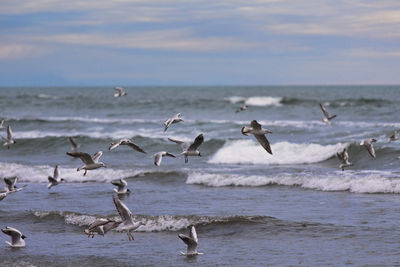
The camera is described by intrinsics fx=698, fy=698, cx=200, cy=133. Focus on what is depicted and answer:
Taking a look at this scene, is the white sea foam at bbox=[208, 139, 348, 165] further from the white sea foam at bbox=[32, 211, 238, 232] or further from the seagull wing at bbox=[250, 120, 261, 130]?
the seagull wing at bbox=[250, 120, 261, 130]

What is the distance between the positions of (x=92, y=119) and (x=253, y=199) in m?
31.1

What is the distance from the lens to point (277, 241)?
39.4 feet

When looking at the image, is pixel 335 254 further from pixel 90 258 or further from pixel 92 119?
pixel 92 119

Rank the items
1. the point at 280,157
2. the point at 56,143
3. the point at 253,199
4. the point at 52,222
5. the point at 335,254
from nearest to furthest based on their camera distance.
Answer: the point at 335,254
the point at 52,222
the point at 253,199
the point at 280,157
the point at 56,143

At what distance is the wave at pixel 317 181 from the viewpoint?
16.6 m

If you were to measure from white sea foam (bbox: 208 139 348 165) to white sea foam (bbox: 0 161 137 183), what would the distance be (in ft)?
15.2

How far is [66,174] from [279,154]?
798 cm

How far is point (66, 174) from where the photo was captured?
21375mm

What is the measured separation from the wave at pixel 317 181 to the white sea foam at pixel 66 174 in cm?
255

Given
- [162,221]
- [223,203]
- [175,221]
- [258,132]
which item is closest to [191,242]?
[175,221]

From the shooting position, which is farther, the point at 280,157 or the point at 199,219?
the point at 280,157

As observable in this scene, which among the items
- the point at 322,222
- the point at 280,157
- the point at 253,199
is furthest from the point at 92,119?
the point at 322,222

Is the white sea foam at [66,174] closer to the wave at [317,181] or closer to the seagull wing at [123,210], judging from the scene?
the wave at [317,181]

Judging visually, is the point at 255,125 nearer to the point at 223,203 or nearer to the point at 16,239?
the point at 223,203
